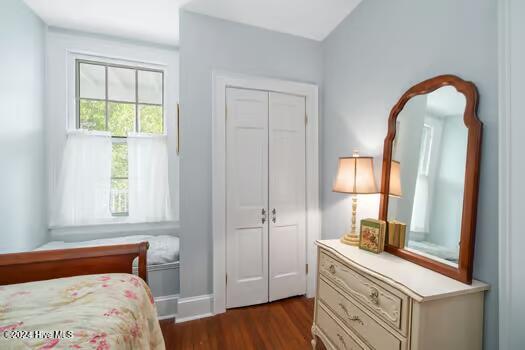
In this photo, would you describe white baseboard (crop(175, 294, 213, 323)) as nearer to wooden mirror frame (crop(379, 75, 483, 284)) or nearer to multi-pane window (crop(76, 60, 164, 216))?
multi-pane window (crop(76, 60, 164, 216))

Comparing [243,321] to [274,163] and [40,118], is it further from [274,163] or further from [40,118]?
[40,118]

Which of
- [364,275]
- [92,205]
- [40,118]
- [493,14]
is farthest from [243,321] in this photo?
[40,118]

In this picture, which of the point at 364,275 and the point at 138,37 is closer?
the point at 364,275

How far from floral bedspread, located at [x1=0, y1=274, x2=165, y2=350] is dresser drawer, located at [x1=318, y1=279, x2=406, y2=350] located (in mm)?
1095

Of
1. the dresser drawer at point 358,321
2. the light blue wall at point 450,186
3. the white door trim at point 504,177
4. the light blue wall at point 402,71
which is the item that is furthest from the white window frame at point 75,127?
the white door trim at point 504,177

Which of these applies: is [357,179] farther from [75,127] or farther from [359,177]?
[75,127]

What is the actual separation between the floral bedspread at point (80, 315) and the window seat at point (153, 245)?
92 centimetres

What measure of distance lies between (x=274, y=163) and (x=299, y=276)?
1243 mm

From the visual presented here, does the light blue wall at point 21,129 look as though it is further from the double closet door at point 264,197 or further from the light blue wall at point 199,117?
the double closet door at point 264,197

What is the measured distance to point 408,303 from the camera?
102cm

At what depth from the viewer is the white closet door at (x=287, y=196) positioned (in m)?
2.36

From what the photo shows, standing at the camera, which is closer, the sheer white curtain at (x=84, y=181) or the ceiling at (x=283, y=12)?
the ceiling at (x=283, y=12)

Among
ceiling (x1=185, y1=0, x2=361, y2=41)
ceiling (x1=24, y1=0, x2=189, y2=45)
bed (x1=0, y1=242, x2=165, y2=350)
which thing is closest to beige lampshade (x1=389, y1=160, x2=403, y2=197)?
ceiling (x1=185, y1=0, x2=361, y2=41)

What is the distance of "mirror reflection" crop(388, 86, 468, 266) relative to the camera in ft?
4.06
